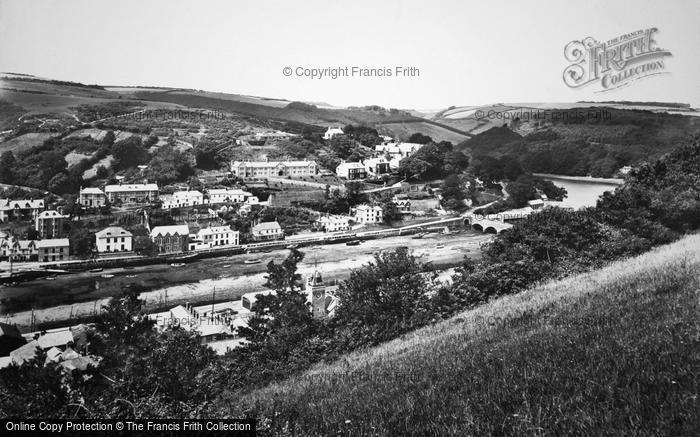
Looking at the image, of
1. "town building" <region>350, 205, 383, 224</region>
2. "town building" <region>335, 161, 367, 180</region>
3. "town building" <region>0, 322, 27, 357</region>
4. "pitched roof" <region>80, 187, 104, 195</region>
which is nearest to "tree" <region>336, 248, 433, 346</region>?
"town building" <region>350, 205, 383, 224</region>

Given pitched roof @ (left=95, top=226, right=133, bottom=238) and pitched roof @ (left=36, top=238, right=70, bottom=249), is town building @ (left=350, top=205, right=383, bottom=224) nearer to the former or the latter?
pitched roof @ (left=95, top=226, right=133, bottom=238)

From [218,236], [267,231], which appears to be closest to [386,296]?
[267,231]

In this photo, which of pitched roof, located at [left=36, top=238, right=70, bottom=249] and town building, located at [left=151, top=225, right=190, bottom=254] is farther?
town building, located at [left=151, top=225, right=190, bottom=254]

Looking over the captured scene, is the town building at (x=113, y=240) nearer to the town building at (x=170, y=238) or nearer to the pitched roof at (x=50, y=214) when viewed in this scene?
the town building at (x=170, y=238)

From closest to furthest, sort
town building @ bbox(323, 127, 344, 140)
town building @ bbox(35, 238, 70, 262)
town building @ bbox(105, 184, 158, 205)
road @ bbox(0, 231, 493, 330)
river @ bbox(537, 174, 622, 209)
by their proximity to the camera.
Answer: road @ bbox(0, 231, 493, 330) < town building @ bbox(35, 238, 70, 262) < town building @ bbox(105, 184, 158, 205) < town building @ bbox(323, 127, 344, 140) < river @ bbox(537, 174, 622, 209)

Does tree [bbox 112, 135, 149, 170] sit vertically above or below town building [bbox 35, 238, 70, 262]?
above

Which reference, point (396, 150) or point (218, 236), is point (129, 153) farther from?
point (396, 150)

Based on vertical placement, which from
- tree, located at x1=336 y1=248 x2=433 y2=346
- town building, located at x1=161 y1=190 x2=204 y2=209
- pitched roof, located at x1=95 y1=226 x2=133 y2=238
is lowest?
tree, located at x1=336 y1=248 x2=433 y2=346
